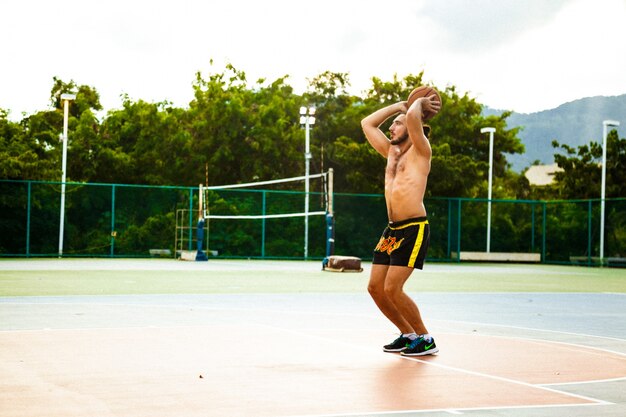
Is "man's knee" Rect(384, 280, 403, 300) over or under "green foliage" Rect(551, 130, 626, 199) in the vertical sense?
under

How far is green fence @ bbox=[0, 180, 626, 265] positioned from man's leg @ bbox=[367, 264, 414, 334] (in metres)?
23.1

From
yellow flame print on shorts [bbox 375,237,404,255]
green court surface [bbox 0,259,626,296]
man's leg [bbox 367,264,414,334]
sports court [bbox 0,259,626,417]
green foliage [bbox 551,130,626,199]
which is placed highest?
green foliage [bbox 551,130,626,199]

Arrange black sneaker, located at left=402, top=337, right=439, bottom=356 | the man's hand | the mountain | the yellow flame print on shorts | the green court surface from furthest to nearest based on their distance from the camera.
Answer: the mountain < the green court surface < the man's hand < the yellow flame print on shorts < black sneaker, located at left=402, top=337, right=439, bottom=356

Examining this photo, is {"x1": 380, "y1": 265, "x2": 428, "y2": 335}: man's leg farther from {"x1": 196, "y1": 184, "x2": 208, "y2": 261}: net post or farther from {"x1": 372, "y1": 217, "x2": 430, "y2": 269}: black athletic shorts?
{"x1": 196, "y1": 184, "x2": 208, "y2": 261}: net post

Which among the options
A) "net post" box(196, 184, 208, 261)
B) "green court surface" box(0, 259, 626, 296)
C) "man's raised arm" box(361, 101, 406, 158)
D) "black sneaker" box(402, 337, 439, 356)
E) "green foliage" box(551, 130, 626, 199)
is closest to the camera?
"black sneaker" box(402, 337, 439, 356)

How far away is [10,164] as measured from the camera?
1237 inches

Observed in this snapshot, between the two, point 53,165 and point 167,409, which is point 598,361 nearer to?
point 167,409

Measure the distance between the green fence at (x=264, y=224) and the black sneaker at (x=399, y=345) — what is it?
23.1 m

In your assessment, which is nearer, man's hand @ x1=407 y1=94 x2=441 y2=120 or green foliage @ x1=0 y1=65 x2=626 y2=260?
man's hand @ x1=407 y1=94 x2=441 y2=120

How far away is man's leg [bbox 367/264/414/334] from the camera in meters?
7.61

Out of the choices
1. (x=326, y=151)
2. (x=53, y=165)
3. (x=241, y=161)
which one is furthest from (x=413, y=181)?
(x=326, y=151)

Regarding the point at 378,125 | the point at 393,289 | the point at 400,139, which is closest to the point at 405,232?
the point at 393,289

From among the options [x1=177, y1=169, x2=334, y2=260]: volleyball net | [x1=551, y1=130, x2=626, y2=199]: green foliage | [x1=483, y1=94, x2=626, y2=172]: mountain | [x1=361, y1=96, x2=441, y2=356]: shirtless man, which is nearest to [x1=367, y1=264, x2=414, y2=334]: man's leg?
[x1=361, y1=96, x2=441, y2=356]: shirtless man

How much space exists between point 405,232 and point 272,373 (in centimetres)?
177
